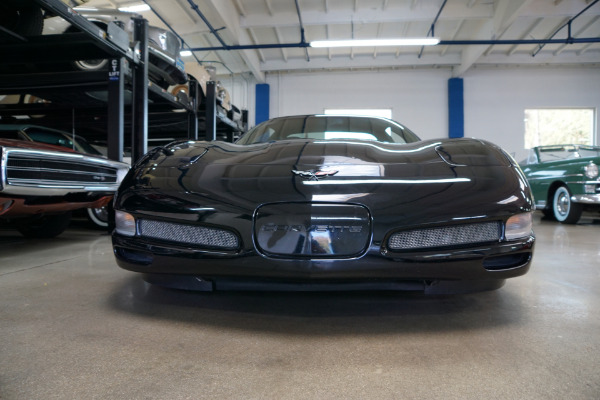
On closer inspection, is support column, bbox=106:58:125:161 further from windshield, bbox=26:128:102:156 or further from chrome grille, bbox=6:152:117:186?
windshield, bbox=26:128:102:156

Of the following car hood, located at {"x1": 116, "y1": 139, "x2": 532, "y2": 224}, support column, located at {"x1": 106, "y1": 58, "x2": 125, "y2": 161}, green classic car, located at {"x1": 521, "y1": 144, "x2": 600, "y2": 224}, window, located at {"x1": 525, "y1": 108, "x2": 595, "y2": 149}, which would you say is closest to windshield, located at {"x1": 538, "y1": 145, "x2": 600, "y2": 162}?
green classic car, located at {"x1": 521, "y1": 144, "x2": 600, "y2": 224}

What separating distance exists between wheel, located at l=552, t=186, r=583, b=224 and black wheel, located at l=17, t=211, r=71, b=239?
19.0 ft

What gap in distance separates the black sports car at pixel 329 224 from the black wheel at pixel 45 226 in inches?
90.6

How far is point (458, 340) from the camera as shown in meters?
1.02

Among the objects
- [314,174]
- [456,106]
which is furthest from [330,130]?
[456,106]

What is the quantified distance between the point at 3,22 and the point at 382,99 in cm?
1029

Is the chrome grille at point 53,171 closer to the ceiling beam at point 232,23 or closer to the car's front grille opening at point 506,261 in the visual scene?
the car's front grille opening at point 506,261

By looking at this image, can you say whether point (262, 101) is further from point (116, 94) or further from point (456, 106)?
point (116, 94)

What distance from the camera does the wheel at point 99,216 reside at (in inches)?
140

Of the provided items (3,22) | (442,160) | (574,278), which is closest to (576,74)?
(574,278)

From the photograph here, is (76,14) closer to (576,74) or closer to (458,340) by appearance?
(458,340)

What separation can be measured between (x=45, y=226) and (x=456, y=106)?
1135 cm

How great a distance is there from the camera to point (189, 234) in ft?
3.75

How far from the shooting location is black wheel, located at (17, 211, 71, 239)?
304 cm
